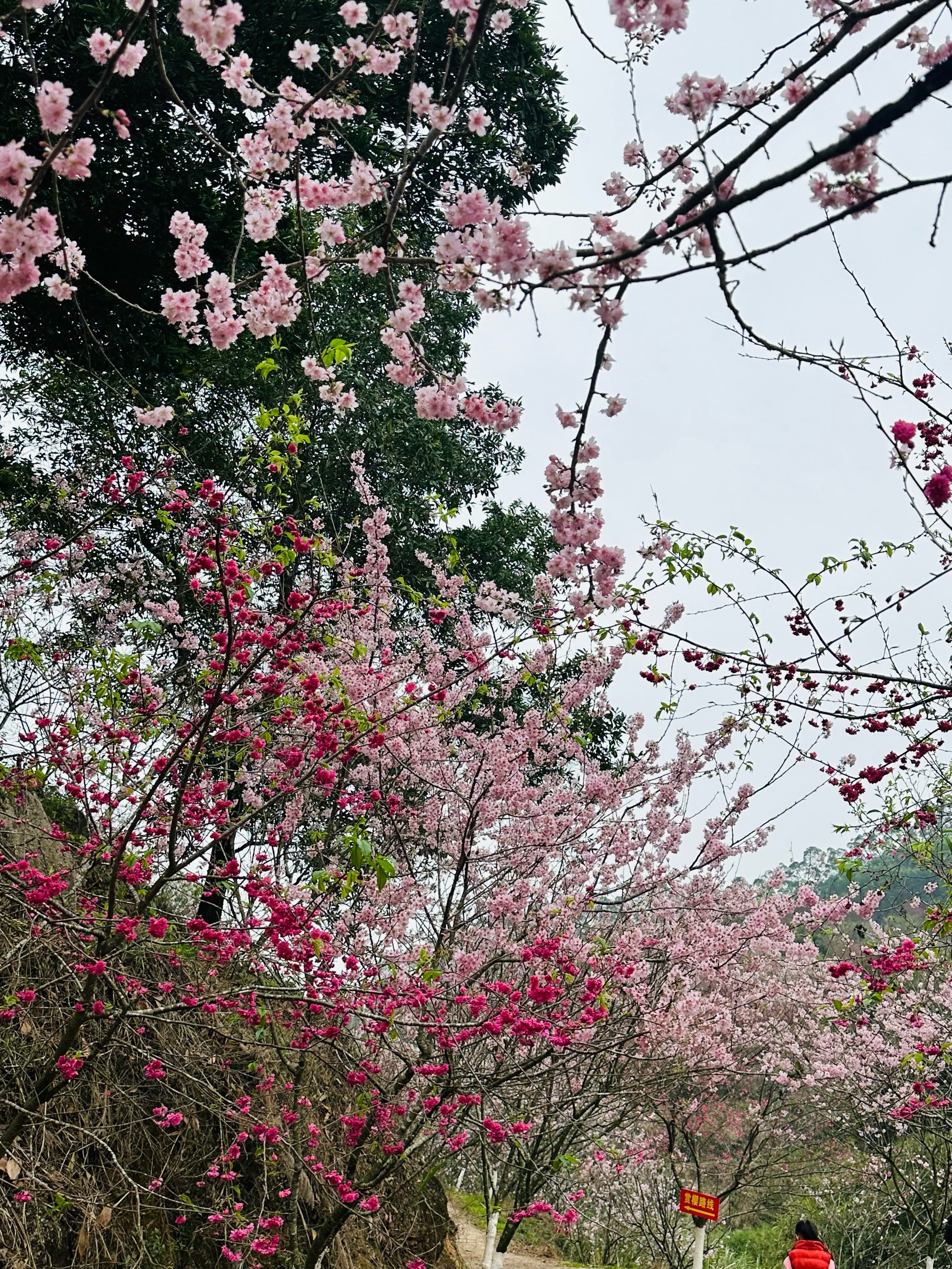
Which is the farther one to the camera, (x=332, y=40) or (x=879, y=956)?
(x=332, y=40)

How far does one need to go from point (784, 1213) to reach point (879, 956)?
1129 cm

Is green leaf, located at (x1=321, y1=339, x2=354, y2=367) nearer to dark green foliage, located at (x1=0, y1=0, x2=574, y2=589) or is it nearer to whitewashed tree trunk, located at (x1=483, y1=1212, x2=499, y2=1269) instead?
dark green foliage, located at (x1=0, y1=0, x2=574, y2=589)

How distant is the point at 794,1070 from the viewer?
996cm

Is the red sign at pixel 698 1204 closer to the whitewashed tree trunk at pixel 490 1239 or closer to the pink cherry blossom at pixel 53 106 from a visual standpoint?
the whitewashed tree trunk at pixel 490 1239

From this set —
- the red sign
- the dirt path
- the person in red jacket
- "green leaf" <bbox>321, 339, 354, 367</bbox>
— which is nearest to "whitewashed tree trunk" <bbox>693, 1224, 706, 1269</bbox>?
the red sign

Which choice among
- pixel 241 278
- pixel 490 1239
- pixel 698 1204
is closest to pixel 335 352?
pixel 241 278

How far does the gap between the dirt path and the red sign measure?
3406 millimetres

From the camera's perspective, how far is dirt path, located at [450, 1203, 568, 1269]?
9703 mm

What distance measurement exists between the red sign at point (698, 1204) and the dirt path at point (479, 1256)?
341 cm

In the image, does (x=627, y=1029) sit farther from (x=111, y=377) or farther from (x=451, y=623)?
(x=111, y=377)

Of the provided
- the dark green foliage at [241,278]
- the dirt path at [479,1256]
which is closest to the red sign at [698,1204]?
the dirt path at [479,1256]

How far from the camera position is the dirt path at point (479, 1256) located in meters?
9.70

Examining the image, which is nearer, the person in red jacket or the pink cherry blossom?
the pink cherry blossom

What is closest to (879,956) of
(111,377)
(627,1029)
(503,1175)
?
→ (627,1029)
